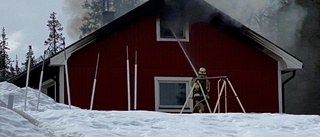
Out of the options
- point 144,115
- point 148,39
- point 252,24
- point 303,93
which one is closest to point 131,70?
point 148,39

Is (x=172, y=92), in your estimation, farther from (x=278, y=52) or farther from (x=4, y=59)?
(x=4, y=59)

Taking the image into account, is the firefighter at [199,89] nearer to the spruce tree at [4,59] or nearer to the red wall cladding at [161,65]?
the red wall cladding at [161,65]

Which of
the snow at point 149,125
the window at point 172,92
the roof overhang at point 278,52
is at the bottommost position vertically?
the snow at point 149,125

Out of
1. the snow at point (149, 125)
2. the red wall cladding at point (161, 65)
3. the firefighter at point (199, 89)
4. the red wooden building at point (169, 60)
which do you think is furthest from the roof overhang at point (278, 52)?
the snow at point (149, 125)

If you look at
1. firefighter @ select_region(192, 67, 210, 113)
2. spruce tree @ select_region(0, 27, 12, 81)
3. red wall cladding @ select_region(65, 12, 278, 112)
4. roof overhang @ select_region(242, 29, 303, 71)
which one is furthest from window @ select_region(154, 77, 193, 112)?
spruce tree @ select_region(0, 27, 12, 81)

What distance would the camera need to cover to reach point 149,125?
41.4 ft

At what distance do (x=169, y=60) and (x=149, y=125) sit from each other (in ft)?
34.1

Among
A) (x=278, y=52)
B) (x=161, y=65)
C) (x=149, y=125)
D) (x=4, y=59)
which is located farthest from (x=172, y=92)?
(x=4, y=59)

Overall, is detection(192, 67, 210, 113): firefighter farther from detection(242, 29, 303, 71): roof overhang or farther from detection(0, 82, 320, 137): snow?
detection(0, 82, 320, 137): snow

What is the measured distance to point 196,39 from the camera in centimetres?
2341

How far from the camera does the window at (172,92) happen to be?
22719 mm

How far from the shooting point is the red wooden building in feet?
72.9

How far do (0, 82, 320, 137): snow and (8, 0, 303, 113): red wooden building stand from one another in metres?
8.27

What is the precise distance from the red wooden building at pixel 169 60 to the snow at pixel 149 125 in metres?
8.27
